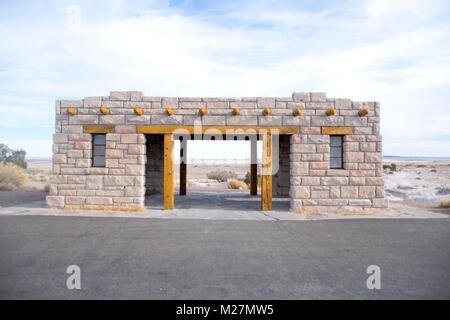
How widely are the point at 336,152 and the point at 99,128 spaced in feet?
25.2

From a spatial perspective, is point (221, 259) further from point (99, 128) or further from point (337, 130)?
point (99, 128)

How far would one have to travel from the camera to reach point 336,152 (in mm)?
8797

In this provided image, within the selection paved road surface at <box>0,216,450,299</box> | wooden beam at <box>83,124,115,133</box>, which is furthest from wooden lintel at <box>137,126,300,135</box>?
paved road surface at <box>0,216,450,299</box>

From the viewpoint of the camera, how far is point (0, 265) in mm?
4004

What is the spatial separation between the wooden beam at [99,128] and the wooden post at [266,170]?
16.2 feet

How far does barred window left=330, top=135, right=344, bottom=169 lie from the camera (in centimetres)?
879

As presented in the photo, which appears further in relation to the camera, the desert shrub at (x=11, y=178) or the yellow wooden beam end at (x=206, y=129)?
the desert shrub at (x=11, y=178)

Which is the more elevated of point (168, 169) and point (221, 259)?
point (168, 169)

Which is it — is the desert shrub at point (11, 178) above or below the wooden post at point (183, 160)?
below

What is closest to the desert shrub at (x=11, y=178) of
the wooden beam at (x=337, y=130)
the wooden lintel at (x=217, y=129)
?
the wooden lintel at (x=217, y=129)

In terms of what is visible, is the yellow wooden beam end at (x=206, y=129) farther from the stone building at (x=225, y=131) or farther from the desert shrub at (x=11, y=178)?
the desert shrub at (x=11, y=178)

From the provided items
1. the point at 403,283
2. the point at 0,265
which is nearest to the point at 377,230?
the point at 403,283

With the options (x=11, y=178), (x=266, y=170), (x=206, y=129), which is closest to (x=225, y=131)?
(x=206, y=129)

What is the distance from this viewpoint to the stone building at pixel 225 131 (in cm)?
848
